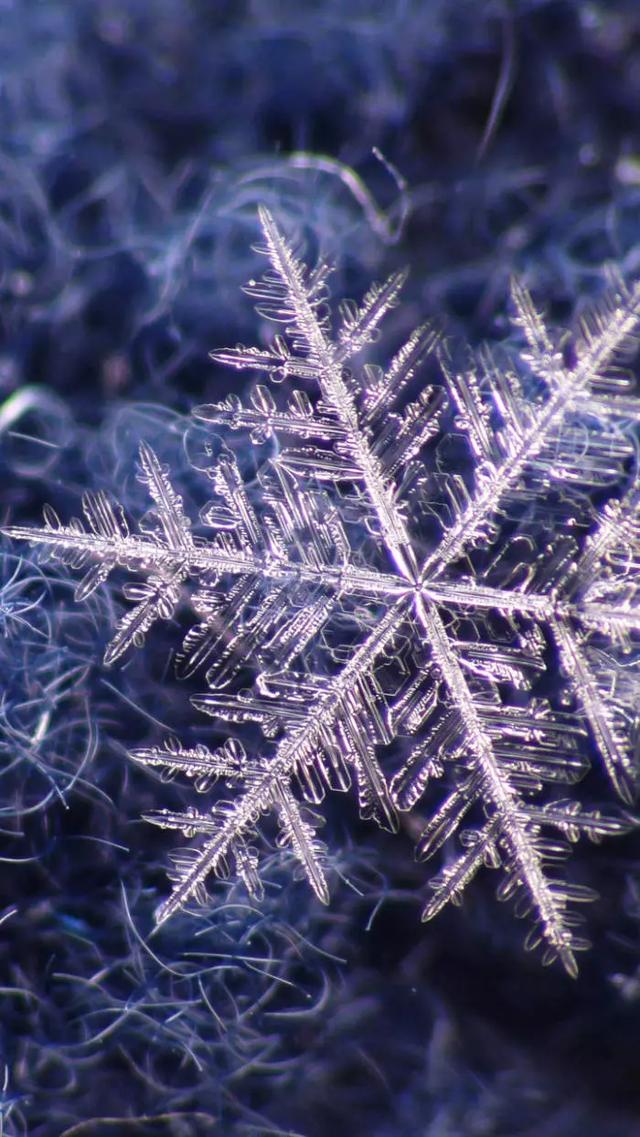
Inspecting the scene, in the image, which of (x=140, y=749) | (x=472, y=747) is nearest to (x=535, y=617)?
(x=472, y=747)

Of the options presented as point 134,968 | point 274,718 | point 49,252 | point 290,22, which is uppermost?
point 290,22

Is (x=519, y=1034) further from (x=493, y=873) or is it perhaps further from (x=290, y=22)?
(x=290, y=22)

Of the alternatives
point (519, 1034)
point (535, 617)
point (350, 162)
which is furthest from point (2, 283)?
point (519, 1034)

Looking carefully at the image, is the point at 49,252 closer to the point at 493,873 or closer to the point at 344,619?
the point at 344,619

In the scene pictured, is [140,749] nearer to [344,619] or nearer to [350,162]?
[344,619]

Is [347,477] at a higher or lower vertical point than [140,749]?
higher

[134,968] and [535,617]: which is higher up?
[535,617]
